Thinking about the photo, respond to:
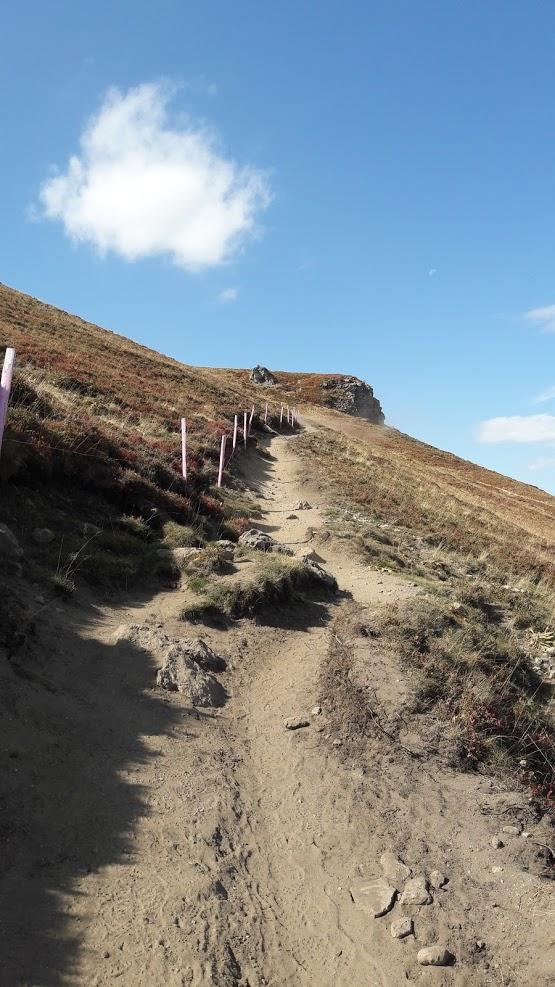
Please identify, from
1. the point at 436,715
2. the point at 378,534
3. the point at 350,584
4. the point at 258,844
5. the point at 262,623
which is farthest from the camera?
the point at 378,534

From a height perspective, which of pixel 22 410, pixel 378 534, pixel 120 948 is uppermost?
pixel 22 410

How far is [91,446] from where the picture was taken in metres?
14.1

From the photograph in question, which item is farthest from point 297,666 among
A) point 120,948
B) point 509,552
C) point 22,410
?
point 509,552

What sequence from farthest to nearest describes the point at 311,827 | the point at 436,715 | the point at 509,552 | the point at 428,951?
the point at 509,552
the point at 436,715
the point at 311,827
the point at 428,951

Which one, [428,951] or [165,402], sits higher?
[165,402]

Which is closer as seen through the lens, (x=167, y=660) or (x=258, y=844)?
(x=258, y=844)

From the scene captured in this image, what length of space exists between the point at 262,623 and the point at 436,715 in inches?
132

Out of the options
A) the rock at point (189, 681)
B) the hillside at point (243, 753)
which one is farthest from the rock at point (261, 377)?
the rock at point (189, 681)

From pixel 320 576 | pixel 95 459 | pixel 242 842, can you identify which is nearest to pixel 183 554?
pixel 320 576

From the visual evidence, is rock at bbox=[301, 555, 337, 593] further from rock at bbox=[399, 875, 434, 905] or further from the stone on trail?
rock at bbox=[399, 875, 434, 905]

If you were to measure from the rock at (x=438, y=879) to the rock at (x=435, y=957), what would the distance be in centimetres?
64

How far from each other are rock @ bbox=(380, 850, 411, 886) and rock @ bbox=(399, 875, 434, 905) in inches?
3.5

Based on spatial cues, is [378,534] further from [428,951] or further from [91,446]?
[428,951]

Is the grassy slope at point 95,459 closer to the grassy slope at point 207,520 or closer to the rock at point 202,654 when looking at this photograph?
the grassy slope at point 207,520
